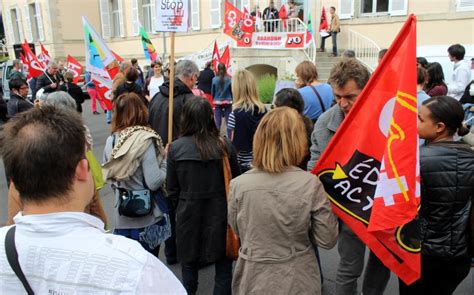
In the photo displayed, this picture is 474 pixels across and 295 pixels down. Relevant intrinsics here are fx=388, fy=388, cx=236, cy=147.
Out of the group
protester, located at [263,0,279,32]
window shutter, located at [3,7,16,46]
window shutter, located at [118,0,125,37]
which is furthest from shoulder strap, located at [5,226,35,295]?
window shutter, located at [3,7,16,46]

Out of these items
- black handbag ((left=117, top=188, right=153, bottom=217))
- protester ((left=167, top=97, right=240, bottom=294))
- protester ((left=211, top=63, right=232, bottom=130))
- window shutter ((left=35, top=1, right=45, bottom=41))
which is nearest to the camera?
protester ((left=167, top=97, right=240, bottom=294))

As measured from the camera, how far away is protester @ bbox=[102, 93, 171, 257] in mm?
2889

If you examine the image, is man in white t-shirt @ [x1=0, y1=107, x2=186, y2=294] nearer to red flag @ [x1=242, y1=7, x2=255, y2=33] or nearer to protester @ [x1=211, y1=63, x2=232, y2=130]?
protester @ [x1=211, y1=63, x2=232, y2=130]

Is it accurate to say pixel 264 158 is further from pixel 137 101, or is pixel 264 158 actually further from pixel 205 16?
pixel 205 16

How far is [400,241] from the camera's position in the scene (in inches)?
78.4

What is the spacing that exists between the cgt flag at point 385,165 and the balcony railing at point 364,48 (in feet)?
38.3

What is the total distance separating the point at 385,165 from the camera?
1.89m

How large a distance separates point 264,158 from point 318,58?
12.8 metres

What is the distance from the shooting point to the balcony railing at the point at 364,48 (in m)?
13.1

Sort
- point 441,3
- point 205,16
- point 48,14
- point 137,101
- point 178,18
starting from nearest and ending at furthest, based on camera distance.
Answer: point 137,101 → point 178,18 → point 441,3 → point 205,16 → point 48,14

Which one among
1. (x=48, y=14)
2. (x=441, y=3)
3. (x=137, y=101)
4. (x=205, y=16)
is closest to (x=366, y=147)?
(x=137, y=101)

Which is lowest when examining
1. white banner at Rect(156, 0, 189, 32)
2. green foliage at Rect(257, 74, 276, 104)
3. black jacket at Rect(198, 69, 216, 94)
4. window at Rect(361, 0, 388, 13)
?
green foliage at Rect(257, 74, 276, 104)

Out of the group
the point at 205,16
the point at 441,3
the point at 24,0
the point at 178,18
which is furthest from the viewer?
the point at 24,0

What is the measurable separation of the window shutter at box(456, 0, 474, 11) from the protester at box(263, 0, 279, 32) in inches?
235
